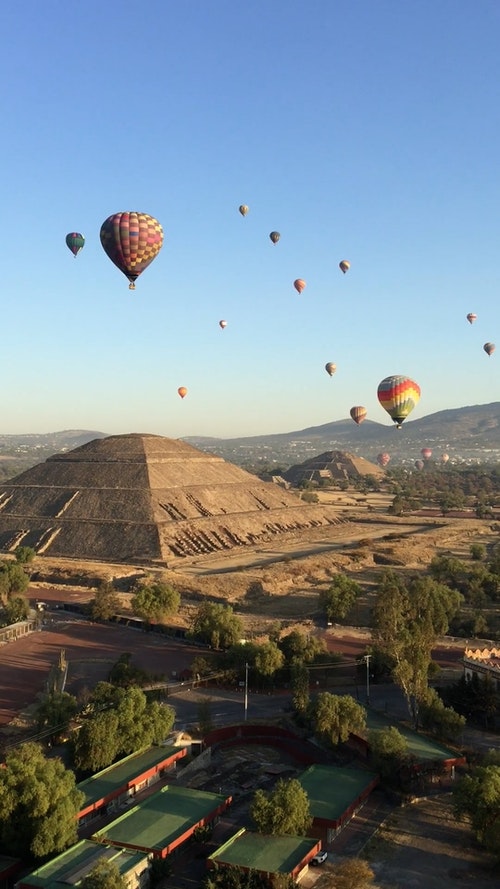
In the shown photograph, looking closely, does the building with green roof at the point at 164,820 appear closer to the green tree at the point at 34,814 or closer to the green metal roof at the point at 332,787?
the green tree at the point at 34,814

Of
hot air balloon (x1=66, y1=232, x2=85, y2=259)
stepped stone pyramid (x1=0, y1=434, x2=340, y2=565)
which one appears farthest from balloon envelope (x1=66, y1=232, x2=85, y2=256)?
stepped stone pyramid (x1=0, y1=434, x2=340, y2=565)

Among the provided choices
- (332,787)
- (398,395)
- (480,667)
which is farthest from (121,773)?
(398,395)

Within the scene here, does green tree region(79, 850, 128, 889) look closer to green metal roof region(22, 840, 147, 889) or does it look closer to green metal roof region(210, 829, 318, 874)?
green metal roof region(22, 840, 147, 889)

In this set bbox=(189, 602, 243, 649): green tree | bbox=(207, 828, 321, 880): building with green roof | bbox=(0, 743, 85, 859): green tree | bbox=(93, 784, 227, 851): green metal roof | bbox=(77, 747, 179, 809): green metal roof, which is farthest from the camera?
bbox=(189, 602, 243, 649): green tree

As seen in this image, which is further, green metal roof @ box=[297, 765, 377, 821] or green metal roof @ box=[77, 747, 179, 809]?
green metal roof @ box=[77, 747, 179, 809]

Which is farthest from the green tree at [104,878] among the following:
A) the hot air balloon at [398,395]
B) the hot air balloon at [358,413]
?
the hot air balloon at [358,413]

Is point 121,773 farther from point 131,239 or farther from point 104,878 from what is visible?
point 131,239
